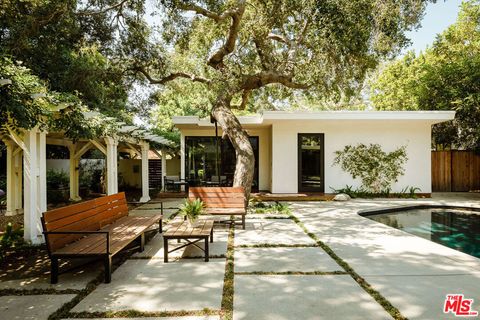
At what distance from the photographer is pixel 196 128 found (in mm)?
12688

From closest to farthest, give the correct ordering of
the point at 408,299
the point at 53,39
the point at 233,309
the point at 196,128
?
the point at 233,309 < the point at 408,299 < the point at 53,39 < the point at 196,128

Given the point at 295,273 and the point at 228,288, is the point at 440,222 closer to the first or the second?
the point at 295,273

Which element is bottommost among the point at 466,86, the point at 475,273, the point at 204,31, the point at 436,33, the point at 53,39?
the point at 475,273

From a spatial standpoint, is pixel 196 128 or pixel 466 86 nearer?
pixel 466 86

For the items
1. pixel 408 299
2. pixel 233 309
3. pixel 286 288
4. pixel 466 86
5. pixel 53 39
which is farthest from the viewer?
pixel 466 86

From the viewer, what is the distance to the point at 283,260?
422cm

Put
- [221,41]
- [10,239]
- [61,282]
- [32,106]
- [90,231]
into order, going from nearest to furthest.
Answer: [61,282] → [90,231] → [32,106] → [10,239] → [221,41]

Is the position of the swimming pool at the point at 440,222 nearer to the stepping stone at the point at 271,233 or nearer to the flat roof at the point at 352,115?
the stepping stone at the point at 271,233

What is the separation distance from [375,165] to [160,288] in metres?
10.1

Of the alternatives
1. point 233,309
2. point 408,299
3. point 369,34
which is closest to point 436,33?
point 369,34

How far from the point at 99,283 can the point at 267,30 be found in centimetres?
809

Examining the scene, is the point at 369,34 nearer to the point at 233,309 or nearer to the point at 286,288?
the point at 286,288

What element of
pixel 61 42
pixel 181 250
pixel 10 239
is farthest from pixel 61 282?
pixel 61 42

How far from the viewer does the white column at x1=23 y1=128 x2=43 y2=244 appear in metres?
5.01
